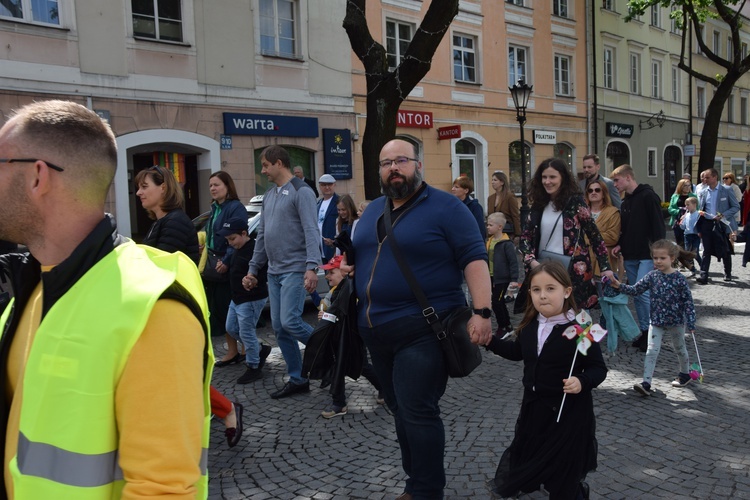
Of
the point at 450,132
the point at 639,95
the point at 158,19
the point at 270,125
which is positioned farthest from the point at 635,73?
the point at 158,19

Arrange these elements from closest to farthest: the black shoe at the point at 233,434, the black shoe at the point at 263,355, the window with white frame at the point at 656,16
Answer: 1. the black shoe at the point at 233,434
2. the black shoe at the point at 263,355
3. the window with white frame at the point at 656,16

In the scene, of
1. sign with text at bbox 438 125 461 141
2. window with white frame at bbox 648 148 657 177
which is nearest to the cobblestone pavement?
sign with text at bbox 438 125 461 141

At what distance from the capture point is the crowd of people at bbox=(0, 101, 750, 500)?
4.09 feet

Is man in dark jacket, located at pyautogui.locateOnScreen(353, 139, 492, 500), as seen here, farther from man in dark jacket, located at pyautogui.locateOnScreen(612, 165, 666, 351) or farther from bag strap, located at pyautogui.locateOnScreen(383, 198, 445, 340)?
man in dark jacket, located at pyautogui.locateOnScreen(612, 165, 666, 351)

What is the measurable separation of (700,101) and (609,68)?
10674 mm

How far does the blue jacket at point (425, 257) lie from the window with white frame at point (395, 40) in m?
16.2

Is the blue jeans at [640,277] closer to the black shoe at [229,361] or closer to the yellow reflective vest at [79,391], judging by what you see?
the black shoe at [229,361]

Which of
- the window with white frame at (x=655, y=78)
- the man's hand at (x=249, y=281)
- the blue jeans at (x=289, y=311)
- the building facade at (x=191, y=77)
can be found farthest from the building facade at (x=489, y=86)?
the blue jeans at (x=289, y=311)

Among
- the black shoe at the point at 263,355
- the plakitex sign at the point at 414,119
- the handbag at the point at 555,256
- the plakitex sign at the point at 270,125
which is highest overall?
the plakitex sign at the point at 414,119

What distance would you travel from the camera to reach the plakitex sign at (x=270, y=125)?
50.0 ft

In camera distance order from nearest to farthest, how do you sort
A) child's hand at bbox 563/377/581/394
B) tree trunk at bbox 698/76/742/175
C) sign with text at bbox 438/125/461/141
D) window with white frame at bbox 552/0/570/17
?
1. child's hand at bbox 563/377/581/394
2. sign with text at bbox 438/125/461/141
3. tree trunk at bbox 698/76/742/175
4. window with white frame at bbox 552/0/570/17

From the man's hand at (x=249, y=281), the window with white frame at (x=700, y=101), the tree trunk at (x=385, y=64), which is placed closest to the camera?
the man's hand at (x=249, y=281)

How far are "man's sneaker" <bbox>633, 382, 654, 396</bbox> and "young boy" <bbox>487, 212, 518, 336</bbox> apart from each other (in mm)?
2205

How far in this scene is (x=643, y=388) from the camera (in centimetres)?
508
